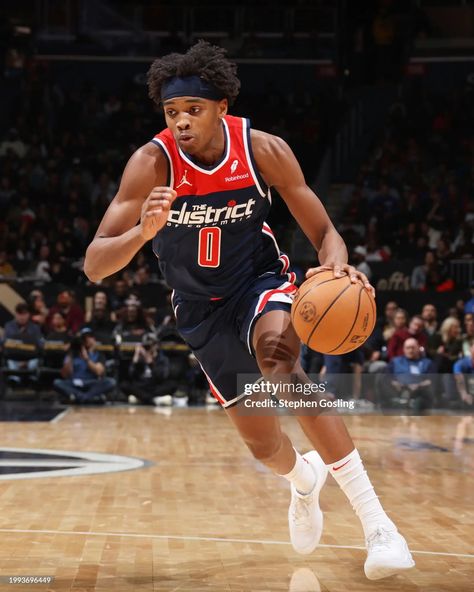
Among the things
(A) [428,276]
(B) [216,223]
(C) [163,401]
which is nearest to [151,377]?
(C) [163,401]

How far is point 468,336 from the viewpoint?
13.5 meters

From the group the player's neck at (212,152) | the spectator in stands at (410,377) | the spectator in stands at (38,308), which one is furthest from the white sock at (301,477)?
the spectator in stands at (38,308)

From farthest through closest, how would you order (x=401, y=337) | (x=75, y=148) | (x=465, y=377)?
1. (x=75, y=148)
2. (x=401, y=337)
3. (x=465, y=377)

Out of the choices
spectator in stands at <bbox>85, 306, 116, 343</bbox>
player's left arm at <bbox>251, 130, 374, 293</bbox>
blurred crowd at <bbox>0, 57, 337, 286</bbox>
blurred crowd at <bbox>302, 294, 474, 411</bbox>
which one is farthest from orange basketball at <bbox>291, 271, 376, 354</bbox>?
blurred crowd at <bbox>0, 57, 337, 286</bbox>

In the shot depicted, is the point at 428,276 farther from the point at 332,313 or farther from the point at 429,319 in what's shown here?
the point at 332,313

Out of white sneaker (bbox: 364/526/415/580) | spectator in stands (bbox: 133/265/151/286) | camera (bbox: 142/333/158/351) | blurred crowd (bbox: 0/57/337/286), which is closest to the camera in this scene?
white sneaker (bbox: 364/526/415/580)

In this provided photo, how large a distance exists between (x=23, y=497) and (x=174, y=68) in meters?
3.35

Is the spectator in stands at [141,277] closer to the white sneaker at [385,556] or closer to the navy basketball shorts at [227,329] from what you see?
the navy basketball shorts at [227,329]

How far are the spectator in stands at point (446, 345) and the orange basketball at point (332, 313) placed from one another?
30.8ft

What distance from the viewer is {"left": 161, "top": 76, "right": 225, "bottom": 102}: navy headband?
441cm

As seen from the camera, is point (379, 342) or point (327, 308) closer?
point (327, 308)

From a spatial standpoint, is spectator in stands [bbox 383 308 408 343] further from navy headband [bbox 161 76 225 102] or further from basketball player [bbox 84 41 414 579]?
navy headband [bbox 161 76 225 102]

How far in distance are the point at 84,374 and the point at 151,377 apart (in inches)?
36.6

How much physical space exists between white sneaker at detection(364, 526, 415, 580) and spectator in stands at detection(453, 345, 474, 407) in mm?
9290
